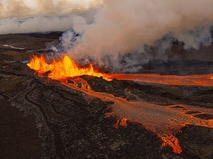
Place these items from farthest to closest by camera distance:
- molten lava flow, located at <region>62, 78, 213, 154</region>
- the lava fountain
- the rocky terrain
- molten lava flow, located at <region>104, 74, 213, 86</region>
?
molten lava flow, located at <region>104, 74, 213, 86</region> → the lava fountain → molten lava flow, located at <region>62, 78, 213, 154</region> → the rocky terrain

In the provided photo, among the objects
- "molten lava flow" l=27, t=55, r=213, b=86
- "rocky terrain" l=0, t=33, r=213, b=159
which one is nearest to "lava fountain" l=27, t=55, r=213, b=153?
"molten lava flow" l=27, t=55, r=213, b=86

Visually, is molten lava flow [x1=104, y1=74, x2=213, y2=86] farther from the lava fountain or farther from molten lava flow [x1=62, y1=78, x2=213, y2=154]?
molten lava flow [x1=62, y1=78, x2=213, y2=154]

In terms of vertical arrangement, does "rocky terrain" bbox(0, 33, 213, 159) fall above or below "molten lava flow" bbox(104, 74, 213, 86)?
below

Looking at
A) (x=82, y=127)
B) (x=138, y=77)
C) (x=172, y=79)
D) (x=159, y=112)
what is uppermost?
(x=138, y=77)

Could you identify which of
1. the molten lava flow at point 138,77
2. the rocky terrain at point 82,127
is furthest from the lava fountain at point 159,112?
the rocky terrain at point 82,127

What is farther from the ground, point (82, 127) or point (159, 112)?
point (159, 112)

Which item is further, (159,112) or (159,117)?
(159,112)

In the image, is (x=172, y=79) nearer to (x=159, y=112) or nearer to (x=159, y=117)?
(x=159, y=112)

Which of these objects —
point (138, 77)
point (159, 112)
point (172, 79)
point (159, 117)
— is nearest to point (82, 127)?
point (159, 117)
